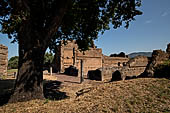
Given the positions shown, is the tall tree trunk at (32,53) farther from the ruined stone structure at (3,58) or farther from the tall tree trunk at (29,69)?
the ruined stone structure at (3,58)

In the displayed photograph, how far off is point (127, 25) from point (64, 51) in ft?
61.9

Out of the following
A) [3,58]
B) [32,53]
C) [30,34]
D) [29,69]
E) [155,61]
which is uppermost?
[30,34]

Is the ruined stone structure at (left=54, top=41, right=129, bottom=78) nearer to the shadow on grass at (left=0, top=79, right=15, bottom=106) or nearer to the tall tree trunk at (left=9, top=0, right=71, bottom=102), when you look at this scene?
the shadow on grass at (left=0, top=79, right=15, bottom=106)

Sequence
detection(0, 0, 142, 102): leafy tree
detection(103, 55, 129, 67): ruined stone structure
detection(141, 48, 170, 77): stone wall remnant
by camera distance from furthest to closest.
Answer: detection(103, 55, 129, 67): ruined stone structure < detection(141, 48, 170, 77): stone wall remnant < detection(0, 0, 142, 102): leafy tree

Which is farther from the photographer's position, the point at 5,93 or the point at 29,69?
the point at 5,93

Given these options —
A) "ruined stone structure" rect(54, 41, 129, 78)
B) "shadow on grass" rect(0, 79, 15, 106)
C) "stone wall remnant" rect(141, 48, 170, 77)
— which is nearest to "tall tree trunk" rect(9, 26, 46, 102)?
"shadow on grass" rect(0, 79, 15, 106)

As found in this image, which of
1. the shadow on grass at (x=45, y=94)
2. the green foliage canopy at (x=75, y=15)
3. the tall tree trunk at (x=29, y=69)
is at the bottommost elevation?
the shadow on grass at (x=45, y=94)

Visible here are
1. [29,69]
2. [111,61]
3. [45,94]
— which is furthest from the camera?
[111,61]

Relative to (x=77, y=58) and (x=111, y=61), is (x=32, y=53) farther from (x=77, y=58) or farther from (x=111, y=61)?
(x=111, y=61)

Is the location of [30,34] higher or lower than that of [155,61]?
higher

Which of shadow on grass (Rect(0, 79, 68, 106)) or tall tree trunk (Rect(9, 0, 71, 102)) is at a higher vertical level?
tall tree trunk (Rect(9, 0, 71, 102))

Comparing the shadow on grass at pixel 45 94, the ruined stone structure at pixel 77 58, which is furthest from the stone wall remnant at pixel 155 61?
the ruined stone structure at pixel 77 58

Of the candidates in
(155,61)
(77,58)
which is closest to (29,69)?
(155,61)

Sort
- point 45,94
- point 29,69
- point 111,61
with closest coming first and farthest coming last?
point 29,69 < point 45,94 < point 111,61
